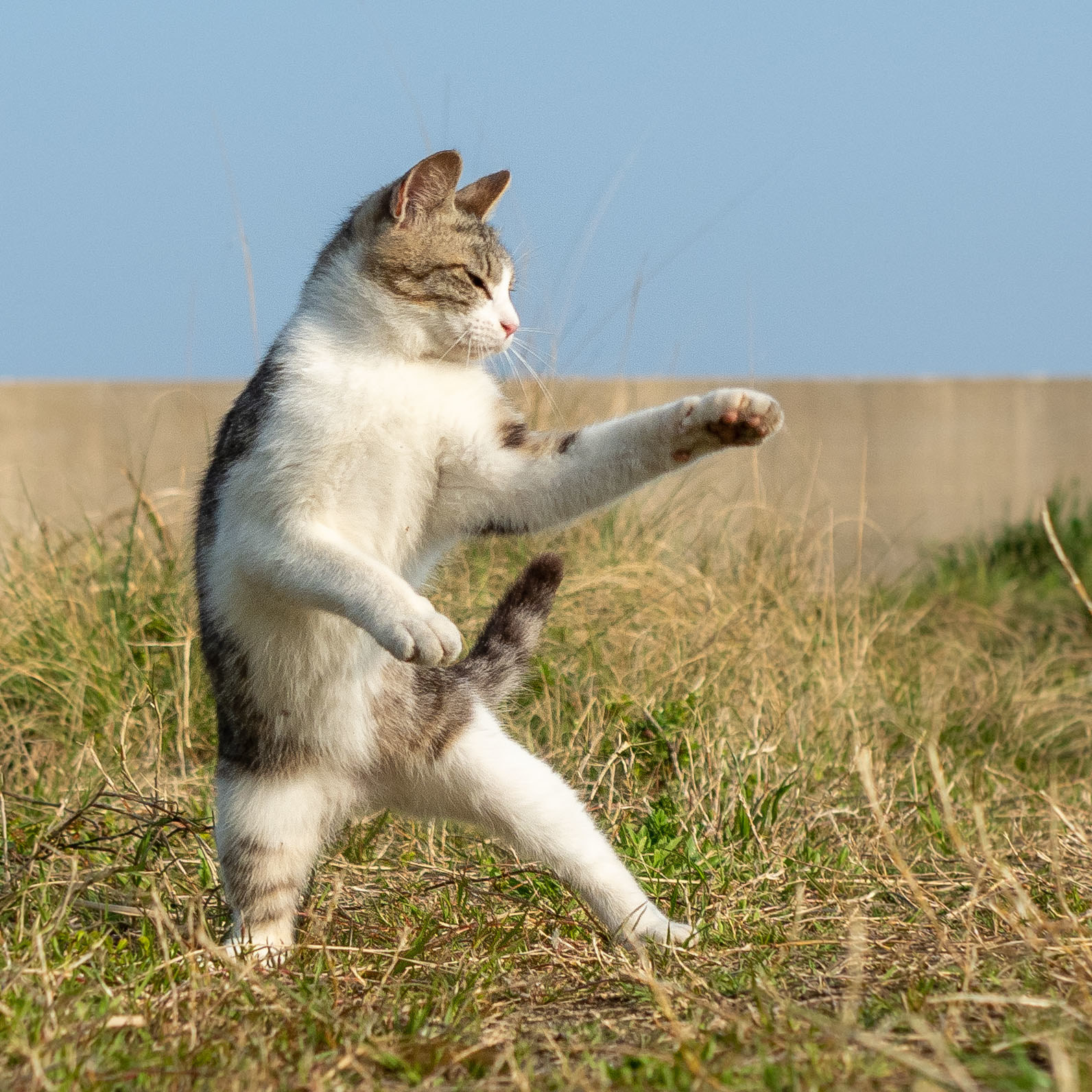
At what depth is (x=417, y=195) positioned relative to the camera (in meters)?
2.47

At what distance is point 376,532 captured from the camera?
7.32ft

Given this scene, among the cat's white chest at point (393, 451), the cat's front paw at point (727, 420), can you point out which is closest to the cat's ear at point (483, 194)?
the cat's white chest at point (393, 451)

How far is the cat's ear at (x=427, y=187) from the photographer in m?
2.43

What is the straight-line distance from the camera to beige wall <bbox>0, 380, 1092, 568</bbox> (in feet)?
23.3

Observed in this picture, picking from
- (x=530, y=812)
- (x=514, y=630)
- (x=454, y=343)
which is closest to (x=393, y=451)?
(x=454, y=343)

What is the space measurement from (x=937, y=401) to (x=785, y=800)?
622cm

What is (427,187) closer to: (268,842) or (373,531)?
(373,531)

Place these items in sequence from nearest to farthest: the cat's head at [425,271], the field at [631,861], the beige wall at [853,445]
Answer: the field at [631,861], the cat's head at [425,271], the beige wall at [853,445]

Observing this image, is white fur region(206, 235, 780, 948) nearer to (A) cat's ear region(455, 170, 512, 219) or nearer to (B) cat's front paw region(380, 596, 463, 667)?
(B) cat's front paw region(380, 596, 463, 667)

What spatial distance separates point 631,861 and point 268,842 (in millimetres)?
768

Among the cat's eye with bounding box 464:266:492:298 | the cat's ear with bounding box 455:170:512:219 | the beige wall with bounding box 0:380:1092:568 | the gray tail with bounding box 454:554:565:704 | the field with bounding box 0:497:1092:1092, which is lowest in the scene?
the beige wall with bounding box 0:380:1092:568

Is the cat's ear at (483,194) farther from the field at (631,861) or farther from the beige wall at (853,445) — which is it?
the beige wall at (853,445)

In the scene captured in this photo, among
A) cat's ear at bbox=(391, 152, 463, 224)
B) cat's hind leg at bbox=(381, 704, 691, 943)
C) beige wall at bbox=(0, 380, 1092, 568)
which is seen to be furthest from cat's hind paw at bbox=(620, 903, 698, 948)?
beige wall at bbox=(0, 380, 1092, 568)

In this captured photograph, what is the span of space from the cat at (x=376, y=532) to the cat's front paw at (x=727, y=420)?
3 centimetres
